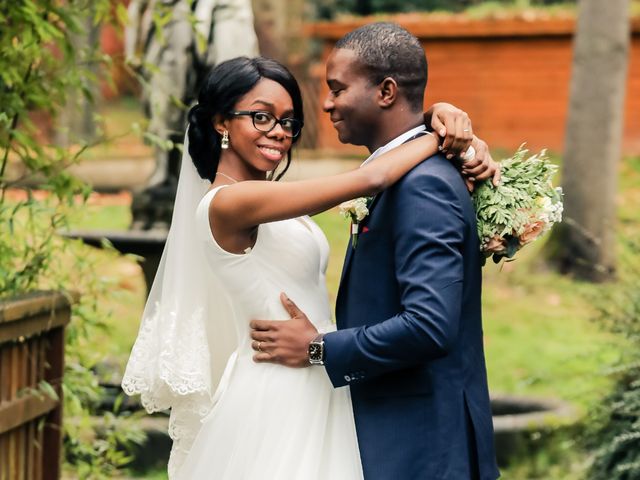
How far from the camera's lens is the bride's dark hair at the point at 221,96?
343 centimetres

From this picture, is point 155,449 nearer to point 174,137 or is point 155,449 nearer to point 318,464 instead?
point 174,137

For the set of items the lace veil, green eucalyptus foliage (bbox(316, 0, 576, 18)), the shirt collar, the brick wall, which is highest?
green eucalyptus foliage (bbox(316, 0, 576, 18))

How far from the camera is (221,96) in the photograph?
11.4ft

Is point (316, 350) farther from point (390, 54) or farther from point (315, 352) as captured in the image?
point (390, 54)

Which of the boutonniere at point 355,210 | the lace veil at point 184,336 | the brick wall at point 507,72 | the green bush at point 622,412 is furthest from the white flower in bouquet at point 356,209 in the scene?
the brick wall at point 507,72

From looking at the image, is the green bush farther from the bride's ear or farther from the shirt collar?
the bride's ear

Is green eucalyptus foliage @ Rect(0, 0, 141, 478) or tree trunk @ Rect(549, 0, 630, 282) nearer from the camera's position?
green eucalyptus foliage @ Rect(0, 0, 141, 478)

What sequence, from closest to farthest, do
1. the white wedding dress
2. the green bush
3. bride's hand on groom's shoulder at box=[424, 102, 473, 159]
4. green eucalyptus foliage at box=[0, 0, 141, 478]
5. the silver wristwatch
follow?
bride's hand on groom's shoulder at box=[424, 102, 473, 159] → the silver wristwatch → the white wedding dress → green eucalyptus foliage at box=[0, 0, 141, 478] → the green bush

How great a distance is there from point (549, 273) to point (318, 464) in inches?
336

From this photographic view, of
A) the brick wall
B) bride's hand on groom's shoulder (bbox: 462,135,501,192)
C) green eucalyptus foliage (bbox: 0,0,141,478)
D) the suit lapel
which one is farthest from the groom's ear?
the brick wall

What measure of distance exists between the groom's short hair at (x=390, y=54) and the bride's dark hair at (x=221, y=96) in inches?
12.2

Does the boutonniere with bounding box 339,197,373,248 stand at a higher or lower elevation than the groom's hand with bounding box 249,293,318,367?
higher

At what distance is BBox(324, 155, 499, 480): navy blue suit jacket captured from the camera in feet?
9.84

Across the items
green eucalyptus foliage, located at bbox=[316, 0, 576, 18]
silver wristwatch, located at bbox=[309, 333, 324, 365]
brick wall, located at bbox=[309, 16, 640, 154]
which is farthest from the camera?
green eucalyptus foliage, located at bbox=[316, 0, 576, 18]
